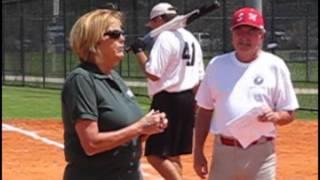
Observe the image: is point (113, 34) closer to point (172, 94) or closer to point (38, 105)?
point (172, 94)

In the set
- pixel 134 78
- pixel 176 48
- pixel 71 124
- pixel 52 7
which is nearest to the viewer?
pixel 71 124

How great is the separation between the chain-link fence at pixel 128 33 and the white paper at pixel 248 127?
55.5ft

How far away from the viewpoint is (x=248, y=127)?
19.6ft

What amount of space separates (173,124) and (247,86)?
9.55 feet

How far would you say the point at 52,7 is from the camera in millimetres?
38094

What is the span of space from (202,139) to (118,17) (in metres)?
1.60

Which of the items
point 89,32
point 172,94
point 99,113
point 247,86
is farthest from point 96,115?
point 172,94

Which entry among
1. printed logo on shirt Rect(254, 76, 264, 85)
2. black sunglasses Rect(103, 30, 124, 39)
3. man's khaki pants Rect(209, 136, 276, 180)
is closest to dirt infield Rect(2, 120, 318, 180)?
man's khaki pants Rect(209, 136, 276, 180)

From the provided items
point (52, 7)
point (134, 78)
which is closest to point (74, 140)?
point (134, 78)

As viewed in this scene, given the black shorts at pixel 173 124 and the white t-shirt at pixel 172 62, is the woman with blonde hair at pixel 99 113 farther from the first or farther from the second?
the black shorts at pixel 173 124

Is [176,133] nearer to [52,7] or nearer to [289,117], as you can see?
[289,117]

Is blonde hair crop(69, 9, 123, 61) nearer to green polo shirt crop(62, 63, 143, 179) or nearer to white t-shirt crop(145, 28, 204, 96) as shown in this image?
green polo shirt crop(62, 63, 143, 179)

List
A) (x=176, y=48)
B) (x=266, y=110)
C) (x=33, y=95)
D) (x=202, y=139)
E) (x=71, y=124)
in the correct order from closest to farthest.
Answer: (x=71, y=124) < (x=266, y=110) < (x=202, y=139) < (x=176, y=48) < (x=33, y=95)

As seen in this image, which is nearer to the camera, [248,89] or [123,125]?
[123,125]
